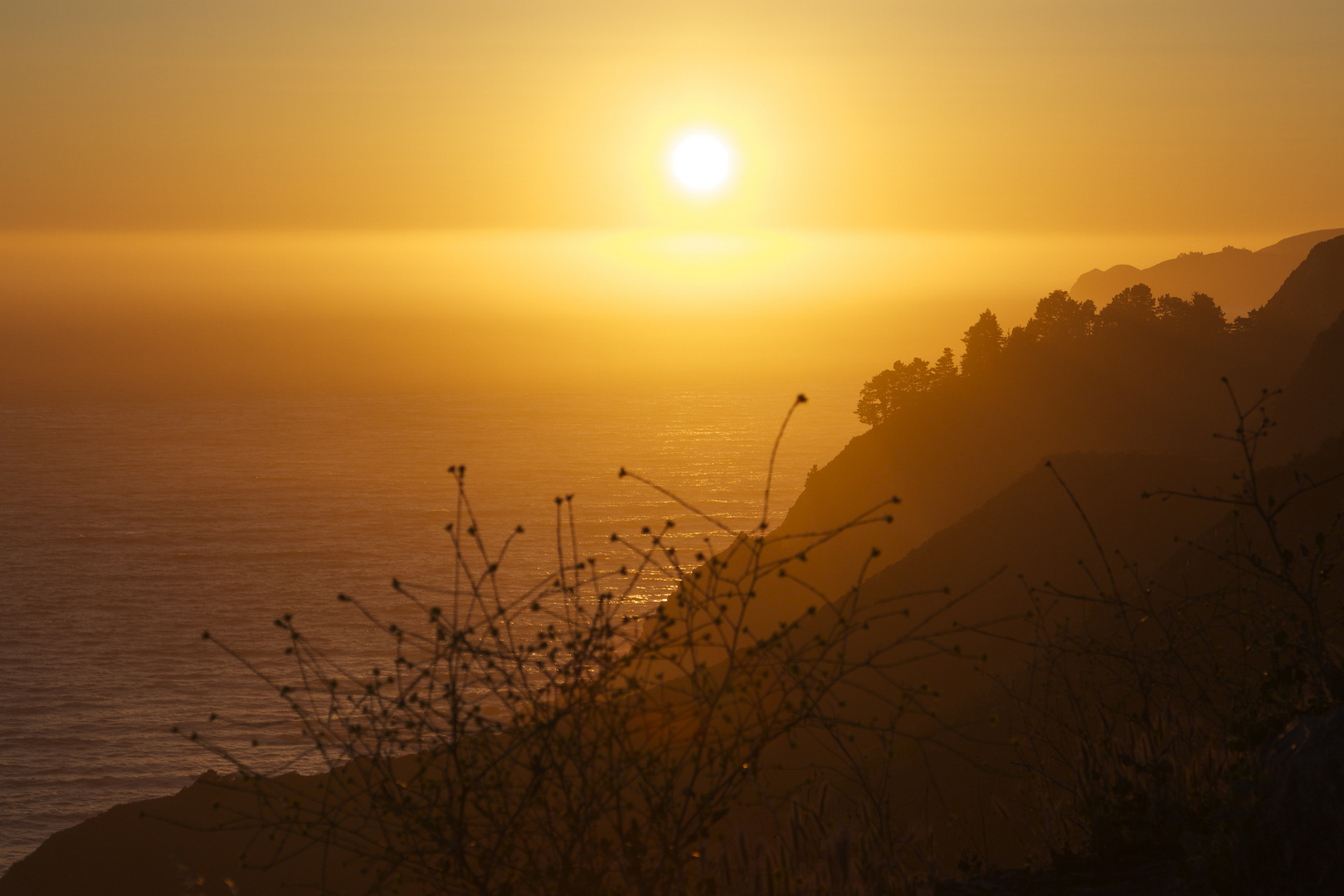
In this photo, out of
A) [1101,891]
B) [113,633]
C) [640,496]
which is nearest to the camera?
[1101,891]

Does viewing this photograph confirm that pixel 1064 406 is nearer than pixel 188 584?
Yes

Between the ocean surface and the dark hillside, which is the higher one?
the dark hillside

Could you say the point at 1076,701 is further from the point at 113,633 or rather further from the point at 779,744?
the point at 113,633

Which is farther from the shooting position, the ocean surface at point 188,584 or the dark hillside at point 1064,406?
the dark hillside at point 1064,406

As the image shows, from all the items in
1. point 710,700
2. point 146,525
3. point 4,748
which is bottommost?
point 4,748

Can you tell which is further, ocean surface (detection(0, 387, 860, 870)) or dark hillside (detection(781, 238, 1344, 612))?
dark hillside (detection(781, 238, 1344, 612))

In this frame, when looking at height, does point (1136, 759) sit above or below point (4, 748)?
above

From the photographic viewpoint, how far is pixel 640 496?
171500 millimetres

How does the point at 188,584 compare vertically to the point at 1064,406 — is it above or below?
below

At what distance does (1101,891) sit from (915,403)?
7636 centimetres

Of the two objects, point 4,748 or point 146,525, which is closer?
point 4,748

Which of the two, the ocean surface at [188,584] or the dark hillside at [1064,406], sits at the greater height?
the dark hillside at [1064,406]

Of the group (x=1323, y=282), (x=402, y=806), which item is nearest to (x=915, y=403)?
(x=1323, y=282)

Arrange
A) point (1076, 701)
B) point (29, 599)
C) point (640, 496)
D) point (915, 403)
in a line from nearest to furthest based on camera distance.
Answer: point (1076, 701)
point (915, 403)
point (29, 599)
point (640, 496)
